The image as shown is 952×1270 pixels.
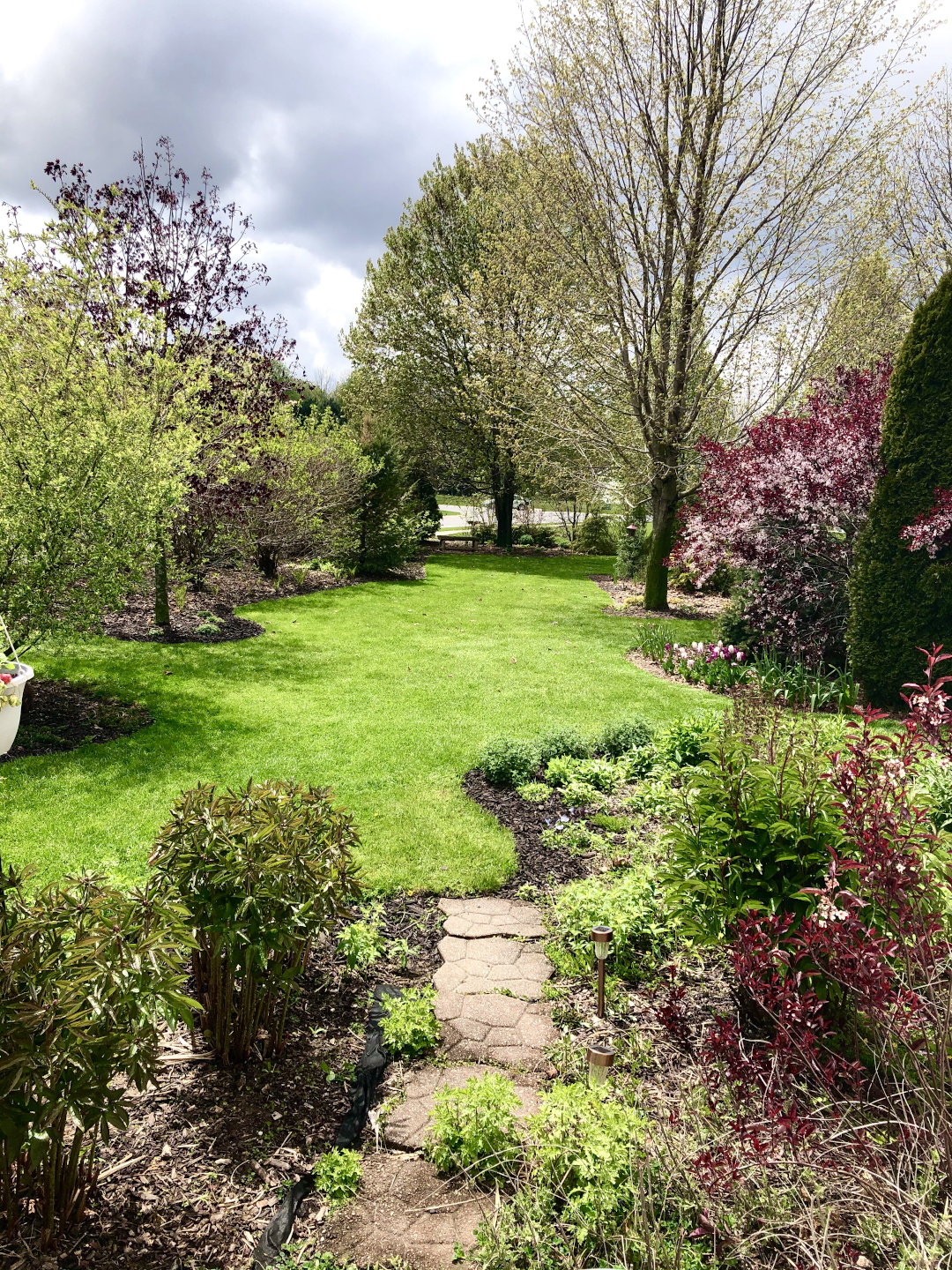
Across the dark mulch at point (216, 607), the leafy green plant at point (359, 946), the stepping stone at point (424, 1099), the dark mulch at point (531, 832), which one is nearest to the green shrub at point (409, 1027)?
the stepping stone at point (424, 1099)

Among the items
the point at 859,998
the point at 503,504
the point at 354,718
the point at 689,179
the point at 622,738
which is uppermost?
the point at 689,179

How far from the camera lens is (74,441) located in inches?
232

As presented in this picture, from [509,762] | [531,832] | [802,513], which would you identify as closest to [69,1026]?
[531,832]

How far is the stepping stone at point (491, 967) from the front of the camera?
3.02 metres

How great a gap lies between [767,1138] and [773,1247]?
0.23m

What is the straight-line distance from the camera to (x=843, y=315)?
10414 millimetres

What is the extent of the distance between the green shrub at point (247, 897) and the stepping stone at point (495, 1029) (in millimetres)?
662

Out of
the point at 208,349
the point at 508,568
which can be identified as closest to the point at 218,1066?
the point at 208,349

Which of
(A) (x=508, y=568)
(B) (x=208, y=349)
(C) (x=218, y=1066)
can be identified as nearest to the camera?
(C) (x=218, y=1066)

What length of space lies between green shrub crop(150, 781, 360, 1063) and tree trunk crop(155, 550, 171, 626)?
24.9 ft

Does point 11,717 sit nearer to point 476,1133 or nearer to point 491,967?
point 491,967

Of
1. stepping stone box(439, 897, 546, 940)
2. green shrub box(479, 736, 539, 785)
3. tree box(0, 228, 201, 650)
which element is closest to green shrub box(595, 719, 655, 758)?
green shrub box(479, 736, 539, 785)

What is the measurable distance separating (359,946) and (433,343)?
22.0m

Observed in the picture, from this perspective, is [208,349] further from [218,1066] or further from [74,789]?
[218,1066]
